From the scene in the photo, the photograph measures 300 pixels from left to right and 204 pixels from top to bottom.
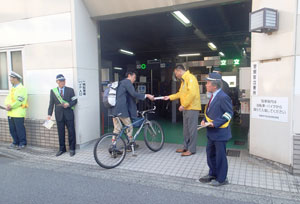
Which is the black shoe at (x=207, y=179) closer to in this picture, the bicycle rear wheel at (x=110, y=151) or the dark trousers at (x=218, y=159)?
the dark trousers at (x=218, y=159)

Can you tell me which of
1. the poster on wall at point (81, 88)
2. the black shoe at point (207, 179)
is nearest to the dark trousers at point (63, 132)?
the poster on wall at point (81, 88)

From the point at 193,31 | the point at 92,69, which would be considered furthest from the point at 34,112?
the point at 193,31

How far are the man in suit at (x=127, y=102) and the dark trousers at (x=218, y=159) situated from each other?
6.09ft

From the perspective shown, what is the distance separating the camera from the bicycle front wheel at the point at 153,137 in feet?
18.0

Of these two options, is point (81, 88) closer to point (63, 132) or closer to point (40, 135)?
point (63, 132)

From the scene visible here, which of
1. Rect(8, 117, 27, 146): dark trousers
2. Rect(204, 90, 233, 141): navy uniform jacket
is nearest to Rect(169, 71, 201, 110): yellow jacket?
Rect(204, 90, 233, 141): navy uniform jacket

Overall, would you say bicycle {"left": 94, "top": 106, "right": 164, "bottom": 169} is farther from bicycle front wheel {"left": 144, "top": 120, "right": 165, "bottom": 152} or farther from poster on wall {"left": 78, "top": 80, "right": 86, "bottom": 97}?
poster on wall {"left": 78, "top": 80, "right": 86, "bottom": 97}

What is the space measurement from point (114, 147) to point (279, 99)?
3.20 meters

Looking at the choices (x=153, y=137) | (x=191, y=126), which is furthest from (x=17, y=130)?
(x=191, y=126)

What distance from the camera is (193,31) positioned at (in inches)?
383

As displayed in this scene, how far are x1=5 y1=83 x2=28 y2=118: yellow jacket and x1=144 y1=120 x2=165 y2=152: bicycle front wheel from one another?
3.25 meters

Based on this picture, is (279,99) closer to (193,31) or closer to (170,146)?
(170,146)

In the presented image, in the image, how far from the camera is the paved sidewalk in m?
3.87

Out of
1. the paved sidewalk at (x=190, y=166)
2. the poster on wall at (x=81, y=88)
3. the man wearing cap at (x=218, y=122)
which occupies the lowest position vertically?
the paved sidewalk at (x=190, y=166)
